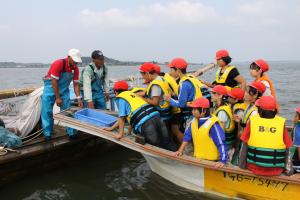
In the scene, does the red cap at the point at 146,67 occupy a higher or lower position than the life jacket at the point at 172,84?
higher

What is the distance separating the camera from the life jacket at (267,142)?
4.43 metres

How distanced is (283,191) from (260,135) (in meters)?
1.02

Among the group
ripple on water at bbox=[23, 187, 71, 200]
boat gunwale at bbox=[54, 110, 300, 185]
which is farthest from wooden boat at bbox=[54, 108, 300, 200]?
ripple on water at bbox=[23, 187, 71, 200]

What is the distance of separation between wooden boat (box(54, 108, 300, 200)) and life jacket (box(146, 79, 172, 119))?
2.42 ft

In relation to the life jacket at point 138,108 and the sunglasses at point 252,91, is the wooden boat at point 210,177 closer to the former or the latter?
the life jacket at point 138,108

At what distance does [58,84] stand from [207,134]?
10.4ft

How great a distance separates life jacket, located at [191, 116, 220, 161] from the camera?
507 centimetres

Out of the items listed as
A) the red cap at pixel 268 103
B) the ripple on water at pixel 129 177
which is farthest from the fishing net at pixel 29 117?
the red cap at pixel 268 103

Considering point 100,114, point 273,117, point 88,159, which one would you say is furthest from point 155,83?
point 88,159

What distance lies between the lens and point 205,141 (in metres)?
5.20

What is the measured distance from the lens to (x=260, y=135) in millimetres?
4480

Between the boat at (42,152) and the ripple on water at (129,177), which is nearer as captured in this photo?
the boat at (42,152)

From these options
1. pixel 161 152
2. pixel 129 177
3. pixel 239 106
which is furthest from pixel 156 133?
pixel 129 177

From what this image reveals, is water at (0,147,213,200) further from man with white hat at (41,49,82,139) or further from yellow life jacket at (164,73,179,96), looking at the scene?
yellow life jacket at (164,73,179,96)
